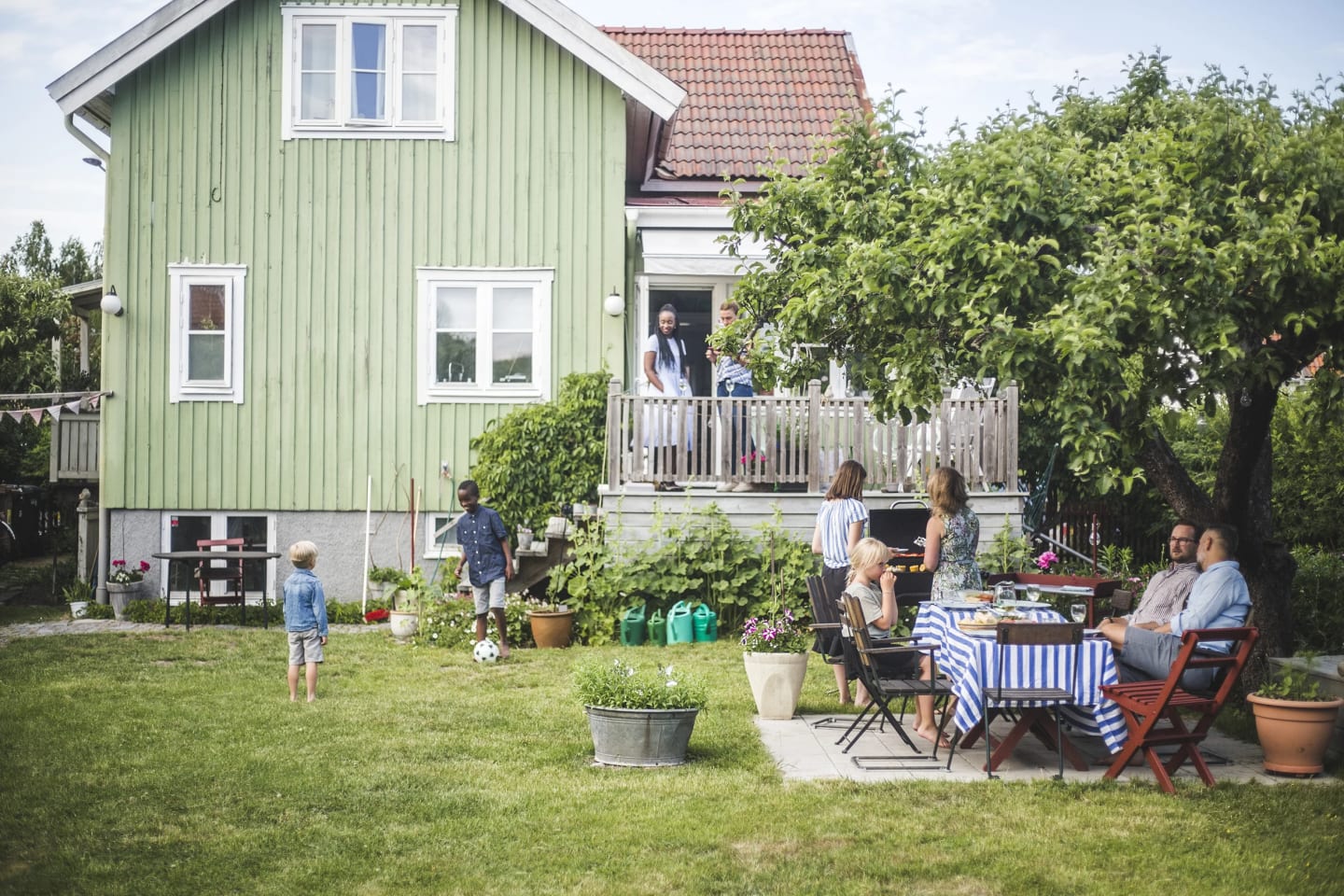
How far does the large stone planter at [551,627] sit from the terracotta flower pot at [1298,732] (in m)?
6.96

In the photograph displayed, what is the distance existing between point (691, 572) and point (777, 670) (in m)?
4.40

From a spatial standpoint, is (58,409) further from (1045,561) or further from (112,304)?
(1045,561)

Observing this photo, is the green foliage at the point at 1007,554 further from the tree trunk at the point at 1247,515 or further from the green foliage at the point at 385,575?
the green foliage at the point at 385,575

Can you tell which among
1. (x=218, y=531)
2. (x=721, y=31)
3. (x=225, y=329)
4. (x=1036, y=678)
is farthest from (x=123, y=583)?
(x=721, y=31)

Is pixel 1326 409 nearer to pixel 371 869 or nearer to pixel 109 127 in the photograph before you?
pixel 371 869

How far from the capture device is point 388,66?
15.8 metres

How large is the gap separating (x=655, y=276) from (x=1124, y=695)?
9978 mm

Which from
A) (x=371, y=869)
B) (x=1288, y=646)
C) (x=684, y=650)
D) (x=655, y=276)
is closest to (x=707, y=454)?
(x=684, y=650)

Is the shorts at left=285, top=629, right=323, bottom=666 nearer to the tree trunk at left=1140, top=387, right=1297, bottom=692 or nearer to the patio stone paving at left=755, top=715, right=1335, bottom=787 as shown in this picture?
the patio stone paving at left=755, top=715, right=1335, bottom=787

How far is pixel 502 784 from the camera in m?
7.34

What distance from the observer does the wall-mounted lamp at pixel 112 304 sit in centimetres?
1546

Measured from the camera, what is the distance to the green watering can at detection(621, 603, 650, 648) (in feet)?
42.4

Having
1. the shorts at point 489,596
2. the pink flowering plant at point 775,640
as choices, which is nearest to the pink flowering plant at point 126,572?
the shorts at point 489,596

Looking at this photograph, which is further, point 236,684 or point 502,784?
point 236,684
